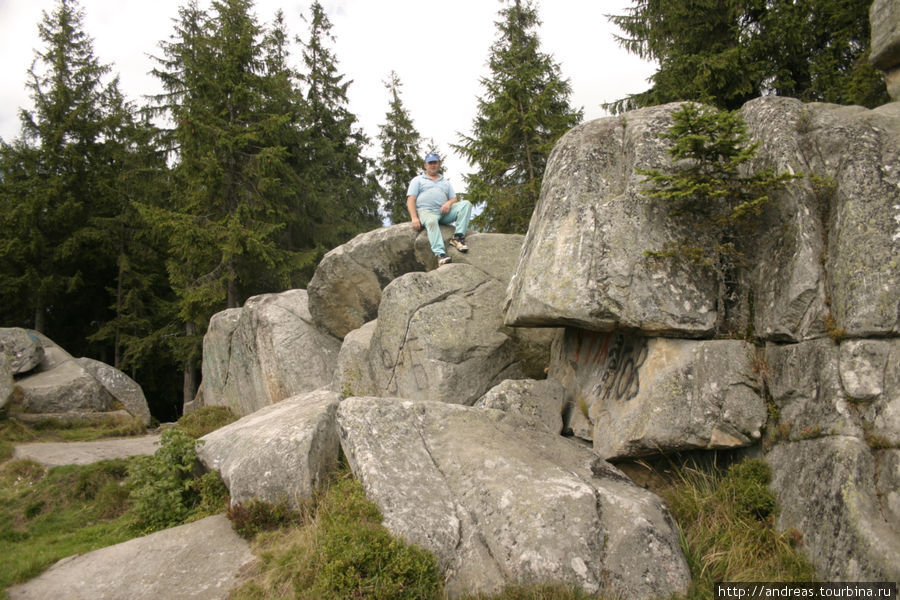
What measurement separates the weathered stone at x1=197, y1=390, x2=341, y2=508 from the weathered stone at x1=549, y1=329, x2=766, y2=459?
3.73 meters

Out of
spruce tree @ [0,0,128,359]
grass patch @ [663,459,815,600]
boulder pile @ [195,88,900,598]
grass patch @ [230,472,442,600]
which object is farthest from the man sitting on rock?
spruce tree @ [0,0,128,359]

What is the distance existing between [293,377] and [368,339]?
388 centimetres

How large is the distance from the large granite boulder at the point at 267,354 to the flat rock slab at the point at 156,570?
24.4ft

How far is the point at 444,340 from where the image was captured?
10023 mm

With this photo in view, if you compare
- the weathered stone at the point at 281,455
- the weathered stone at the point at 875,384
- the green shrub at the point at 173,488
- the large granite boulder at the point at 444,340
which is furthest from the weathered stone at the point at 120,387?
the weathered stone at the point at 875,384

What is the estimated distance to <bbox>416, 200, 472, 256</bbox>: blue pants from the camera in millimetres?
11883

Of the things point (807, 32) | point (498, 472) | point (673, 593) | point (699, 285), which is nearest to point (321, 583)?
point (498, 472)

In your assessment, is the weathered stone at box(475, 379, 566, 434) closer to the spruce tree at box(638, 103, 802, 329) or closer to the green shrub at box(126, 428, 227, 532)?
the spruce tree at box(638, 103, 802, 329)

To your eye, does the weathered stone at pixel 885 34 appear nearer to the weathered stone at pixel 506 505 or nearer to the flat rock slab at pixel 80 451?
the weathered stone at pixel 506 505

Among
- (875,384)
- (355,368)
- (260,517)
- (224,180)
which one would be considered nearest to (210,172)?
(224,180)

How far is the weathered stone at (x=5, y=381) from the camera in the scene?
52.2 feet

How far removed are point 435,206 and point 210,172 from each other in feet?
43.7

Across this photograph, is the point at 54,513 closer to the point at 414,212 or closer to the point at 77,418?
the point at 414,212

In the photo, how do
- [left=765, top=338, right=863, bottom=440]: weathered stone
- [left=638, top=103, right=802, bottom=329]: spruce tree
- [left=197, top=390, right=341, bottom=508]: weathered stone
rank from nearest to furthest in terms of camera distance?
[left=765, top=338, right=863, bottom=440]: weathered stone, [left=638, top=103, right=802, bottom=329]: spruce tree, [left=197, top=390, right=341, bottom=508]: weathered stone
